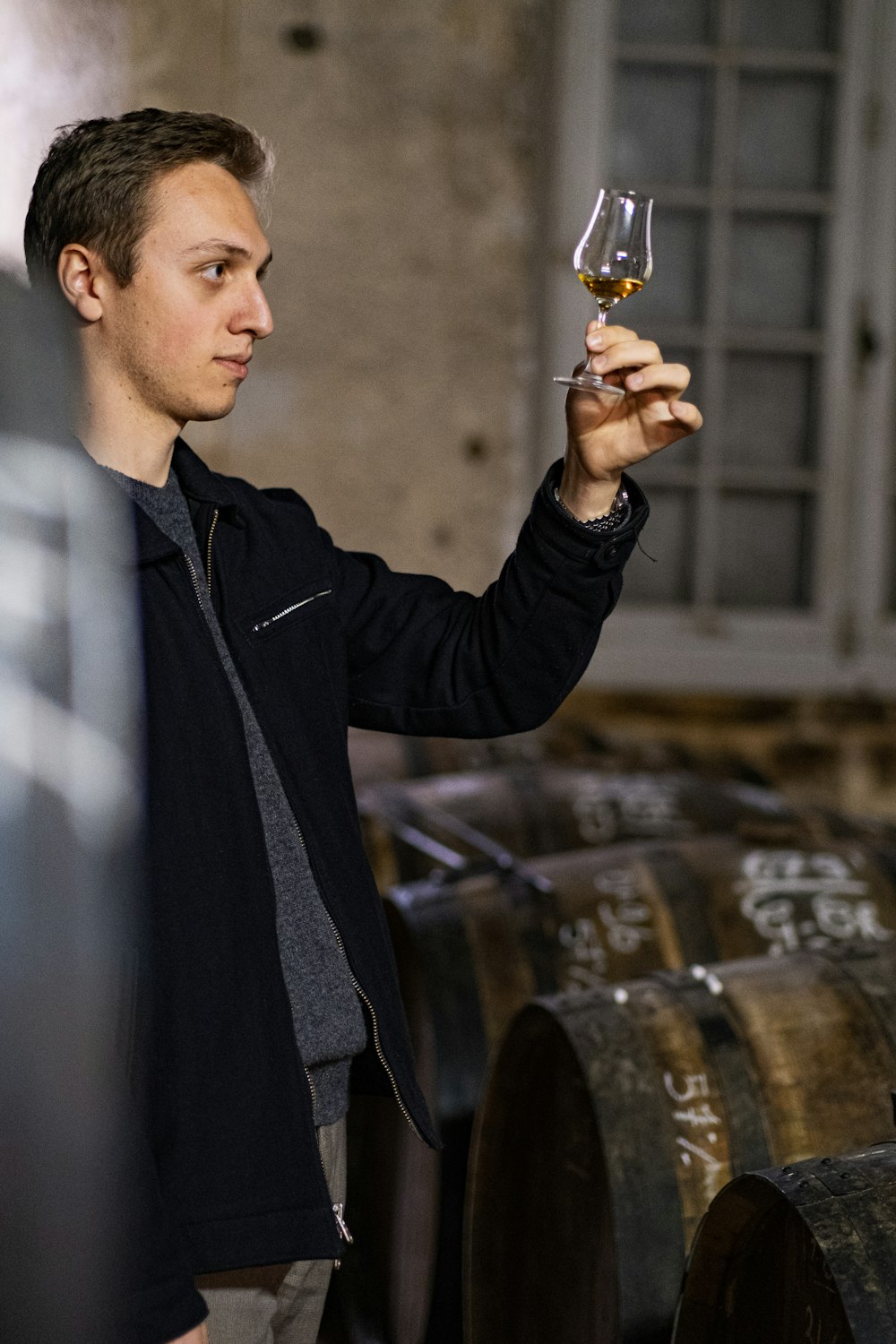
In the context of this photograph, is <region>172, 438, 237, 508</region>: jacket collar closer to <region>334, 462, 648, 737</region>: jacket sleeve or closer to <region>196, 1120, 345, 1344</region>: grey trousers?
<region>334, 462, 648, 737</region>: jacket sleeve

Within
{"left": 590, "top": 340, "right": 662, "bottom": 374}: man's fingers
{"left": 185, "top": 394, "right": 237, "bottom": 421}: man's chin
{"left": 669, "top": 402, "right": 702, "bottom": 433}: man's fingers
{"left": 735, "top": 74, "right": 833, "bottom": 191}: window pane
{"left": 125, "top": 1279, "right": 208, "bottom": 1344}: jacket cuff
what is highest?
{"left": 735, "top": 74, "right": 833, "bottom": 191}: window pane

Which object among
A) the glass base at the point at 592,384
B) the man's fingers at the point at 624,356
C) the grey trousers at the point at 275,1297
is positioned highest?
the man's fingers at the point at 624,356

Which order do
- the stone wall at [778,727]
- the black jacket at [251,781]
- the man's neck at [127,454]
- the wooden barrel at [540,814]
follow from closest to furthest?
the black jacket at [251,781] → the man's neck at [127,454] → the wooden barrel at [540,814] → the stone wall at [778,727]

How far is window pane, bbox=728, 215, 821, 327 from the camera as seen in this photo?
471 cm

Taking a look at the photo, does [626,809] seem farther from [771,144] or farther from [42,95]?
[771,144]

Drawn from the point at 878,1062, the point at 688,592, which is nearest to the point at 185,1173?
the point at 878,1062

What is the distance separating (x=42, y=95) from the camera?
1.81 m

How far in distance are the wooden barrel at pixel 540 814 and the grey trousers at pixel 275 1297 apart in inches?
48.1

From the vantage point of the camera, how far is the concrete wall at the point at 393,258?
4.62 metres

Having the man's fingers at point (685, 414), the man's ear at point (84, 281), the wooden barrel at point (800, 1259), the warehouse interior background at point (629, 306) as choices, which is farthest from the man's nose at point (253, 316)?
the warehouse interior background at point (629, 306)

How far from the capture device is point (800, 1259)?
47.4 inches

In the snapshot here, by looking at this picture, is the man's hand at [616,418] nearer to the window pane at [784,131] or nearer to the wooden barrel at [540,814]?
the wooden barrel at [540,814]

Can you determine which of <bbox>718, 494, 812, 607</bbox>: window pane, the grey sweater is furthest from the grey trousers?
<bbox>718, 494, 812, 607</bbox>: window pane

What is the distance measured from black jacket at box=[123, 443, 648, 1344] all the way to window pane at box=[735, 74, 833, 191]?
3.71 m
